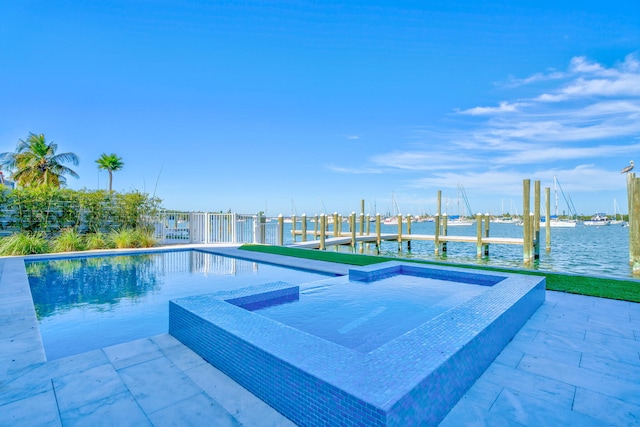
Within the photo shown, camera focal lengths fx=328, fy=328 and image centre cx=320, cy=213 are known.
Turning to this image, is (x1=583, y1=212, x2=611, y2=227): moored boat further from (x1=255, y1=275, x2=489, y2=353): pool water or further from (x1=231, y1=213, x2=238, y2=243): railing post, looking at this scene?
(x1=255, y1=275, x2=489, y2=353): pool water

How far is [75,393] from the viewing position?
83.0 inches

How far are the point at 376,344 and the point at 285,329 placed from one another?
1045 millimetres

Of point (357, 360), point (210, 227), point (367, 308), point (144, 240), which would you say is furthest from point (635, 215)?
point (144, 240)

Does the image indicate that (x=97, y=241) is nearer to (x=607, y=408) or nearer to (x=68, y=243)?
(x=68, y=243)

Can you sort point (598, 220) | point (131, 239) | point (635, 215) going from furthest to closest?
point (598, 220) < point (131, 239) < point (635, 215)

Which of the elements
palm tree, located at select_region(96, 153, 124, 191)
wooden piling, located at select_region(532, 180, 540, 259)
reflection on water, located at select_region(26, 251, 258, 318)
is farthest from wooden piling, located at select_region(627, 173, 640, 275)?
palm tree, located at select_region(96, 153, 124, 191)

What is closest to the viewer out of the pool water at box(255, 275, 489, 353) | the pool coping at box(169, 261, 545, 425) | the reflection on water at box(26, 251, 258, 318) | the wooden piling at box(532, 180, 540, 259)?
the pool coping at box(169, 261, 545, 425)

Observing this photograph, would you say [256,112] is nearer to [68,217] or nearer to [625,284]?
[68,217]

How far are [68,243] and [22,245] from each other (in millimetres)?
1023

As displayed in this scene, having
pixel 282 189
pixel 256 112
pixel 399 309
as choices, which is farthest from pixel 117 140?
pixel 399 309

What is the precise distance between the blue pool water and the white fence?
10.2ft

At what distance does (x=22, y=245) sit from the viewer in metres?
9.20

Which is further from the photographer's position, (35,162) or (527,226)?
(35,162)

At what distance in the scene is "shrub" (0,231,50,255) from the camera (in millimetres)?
9086
